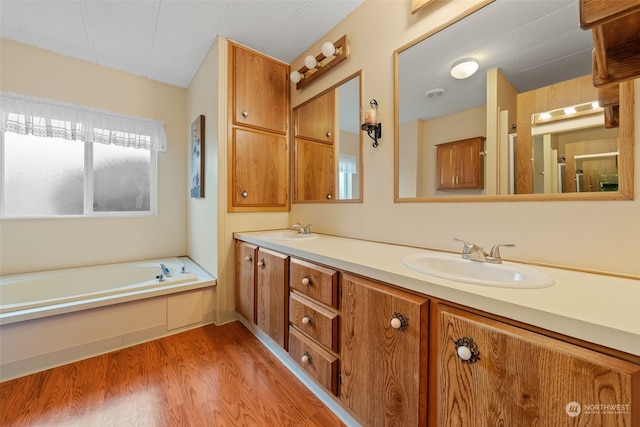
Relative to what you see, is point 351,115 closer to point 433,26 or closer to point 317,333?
point 433,26

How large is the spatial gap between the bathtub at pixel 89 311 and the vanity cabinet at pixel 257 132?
835 mm

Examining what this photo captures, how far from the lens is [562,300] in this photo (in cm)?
62

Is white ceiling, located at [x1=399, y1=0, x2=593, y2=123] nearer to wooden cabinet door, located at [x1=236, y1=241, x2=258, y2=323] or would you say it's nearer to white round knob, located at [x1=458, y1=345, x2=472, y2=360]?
white round knob, located at [x1=458, y1=345, x2=472, y2=360]

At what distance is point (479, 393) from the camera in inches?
26.2

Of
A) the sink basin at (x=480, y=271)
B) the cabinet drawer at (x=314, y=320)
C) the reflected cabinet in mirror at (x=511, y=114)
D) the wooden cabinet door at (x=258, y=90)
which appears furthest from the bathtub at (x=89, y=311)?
the reflected cabinet in mirror at (x=511, y=114)

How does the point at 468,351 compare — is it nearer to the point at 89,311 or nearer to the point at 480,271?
the point at 480,271

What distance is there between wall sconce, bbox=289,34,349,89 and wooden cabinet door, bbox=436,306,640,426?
1.83 m

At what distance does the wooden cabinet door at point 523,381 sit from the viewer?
19.4 inches

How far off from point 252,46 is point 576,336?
264 cm

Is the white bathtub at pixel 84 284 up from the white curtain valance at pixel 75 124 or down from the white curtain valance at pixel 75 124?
down

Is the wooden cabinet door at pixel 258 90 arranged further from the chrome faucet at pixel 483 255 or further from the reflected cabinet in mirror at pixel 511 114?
the chrome faucet at pixel 483 255

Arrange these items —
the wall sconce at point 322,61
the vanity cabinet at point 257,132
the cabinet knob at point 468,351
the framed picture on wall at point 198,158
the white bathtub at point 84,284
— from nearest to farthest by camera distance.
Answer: the cabinet knob at point 468,351, the white bathtub at point 84,284, the wall sconce at point 322,61, the vanity cabinet at point 257,132, the framed picture on wall at point 198,158

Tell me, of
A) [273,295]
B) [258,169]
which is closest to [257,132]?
[258,169]

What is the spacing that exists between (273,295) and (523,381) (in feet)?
4.15
